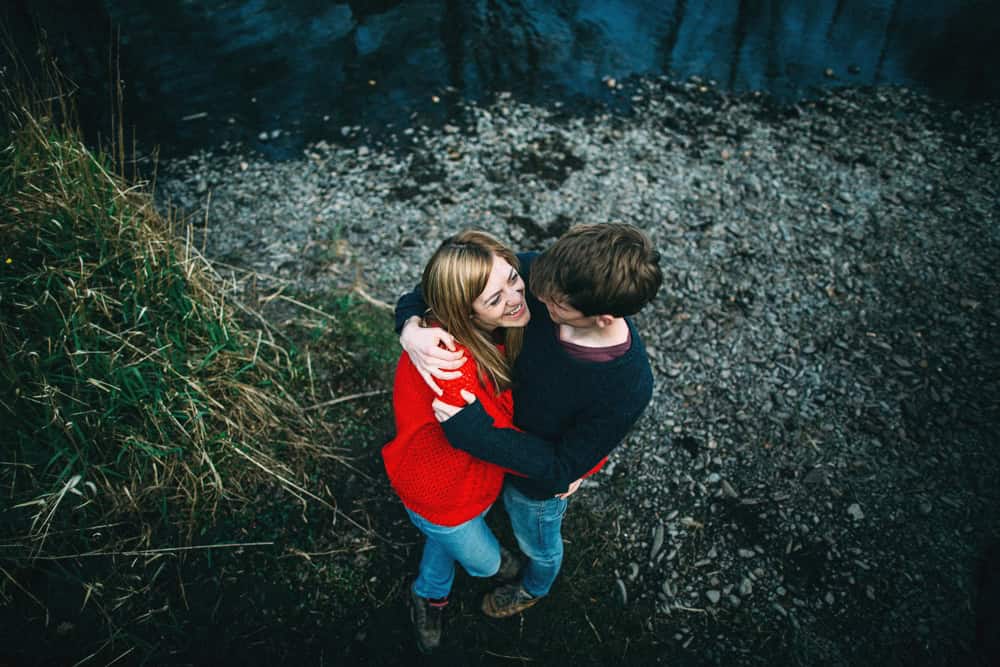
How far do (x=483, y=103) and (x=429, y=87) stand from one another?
0.76m

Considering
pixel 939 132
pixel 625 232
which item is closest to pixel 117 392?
pixel 625 232

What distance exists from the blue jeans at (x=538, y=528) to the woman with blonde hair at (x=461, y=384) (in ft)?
0.55

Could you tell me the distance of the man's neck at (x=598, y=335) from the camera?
88.4 inches

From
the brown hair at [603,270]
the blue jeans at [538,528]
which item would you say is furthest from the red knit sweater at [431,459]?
the brown hair at [603,270]

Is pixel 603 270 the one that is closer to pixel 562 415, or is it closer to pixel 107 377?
pixel 562 415

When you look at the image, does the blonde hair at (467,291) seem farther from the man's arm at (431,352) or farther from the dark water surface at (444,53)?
the dark water surface at (444,53)

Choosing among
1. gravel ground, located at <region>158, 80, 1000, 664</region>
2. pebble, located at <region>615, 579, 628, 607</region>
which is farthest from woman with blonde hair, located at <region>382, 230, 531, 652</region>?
gravel ground, located at <region>158, 80, 1000, 664</region>

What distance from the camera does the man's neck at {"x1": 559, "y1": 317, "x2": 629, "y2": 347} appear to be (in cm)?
225

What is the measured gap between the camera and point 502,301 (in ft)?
7.78

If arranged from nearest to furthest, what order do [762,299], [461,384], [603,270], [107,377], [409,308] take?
[603,270] → [461,384] → [409,308] → [107,377] → [762,299]

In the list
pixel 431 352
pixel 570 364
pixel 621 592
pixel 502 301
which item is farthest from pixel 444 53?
pixel 621 592

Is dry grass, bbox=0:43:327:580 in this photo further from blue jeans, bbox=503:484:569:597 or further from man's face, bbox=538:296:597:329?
man's face, bbox=538:296:597:329

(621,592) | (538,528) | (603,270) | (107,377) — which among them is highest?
(603,270)

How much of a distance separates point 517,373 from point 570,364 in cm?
36
